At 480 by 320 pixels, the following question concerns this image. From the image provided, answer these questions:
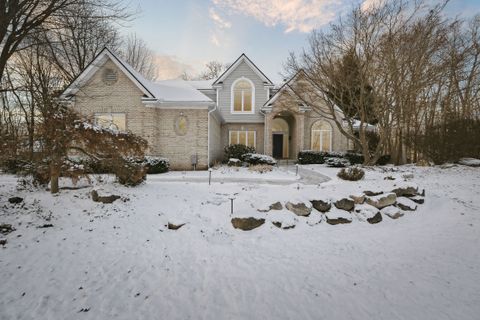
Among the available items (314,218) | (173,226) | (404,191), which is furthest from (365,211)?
(173,226)

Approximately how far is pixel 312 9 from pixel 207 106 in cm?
786

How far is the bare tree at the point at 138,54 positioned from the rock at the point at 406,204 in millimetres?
27073

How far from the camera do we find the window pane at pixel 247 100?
18.8 m

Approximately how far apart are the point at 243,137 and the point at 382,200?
13377 millimetres

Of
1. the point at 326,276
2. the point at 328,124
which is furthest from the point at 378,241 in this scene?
the point at 328,124

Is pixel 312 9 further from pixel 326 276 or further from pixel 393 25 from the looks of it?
pixel 326 276

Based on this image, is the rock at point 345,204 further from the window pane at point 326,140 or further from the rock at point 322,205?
A: the window pane at point 326,140

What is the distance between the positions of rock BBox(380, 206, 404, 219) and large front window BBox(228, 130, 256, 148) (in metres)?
13.0

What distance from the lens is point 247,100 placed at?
1881 centimetres

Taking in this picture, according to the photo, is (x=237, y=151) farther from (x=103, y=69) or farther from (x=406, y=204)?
(x=406, y=204)

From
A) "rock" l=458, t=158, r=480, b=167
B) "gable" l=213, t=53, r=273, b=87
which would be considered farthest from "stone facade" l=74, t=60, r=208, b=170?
"rock" l=458, t=158, r=480, b=167

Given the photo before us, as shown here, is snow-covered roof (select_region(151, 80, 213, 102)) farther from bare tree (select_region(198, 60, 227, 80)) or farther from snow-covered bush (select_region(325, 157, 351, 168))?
bare tree (select_region(198, 60, 227, 80))

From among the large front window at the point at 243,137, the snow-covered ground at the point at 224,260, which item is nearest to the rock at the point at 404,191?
the snow-covered ground at the point at 224,260

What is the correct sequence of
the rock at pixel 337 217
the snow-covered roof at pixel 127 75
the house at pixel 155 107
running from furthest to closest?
1. the house at pixel 155 107
2. the snow-covered roof at pixel 127 75
3. the rock at pixel 337 217
